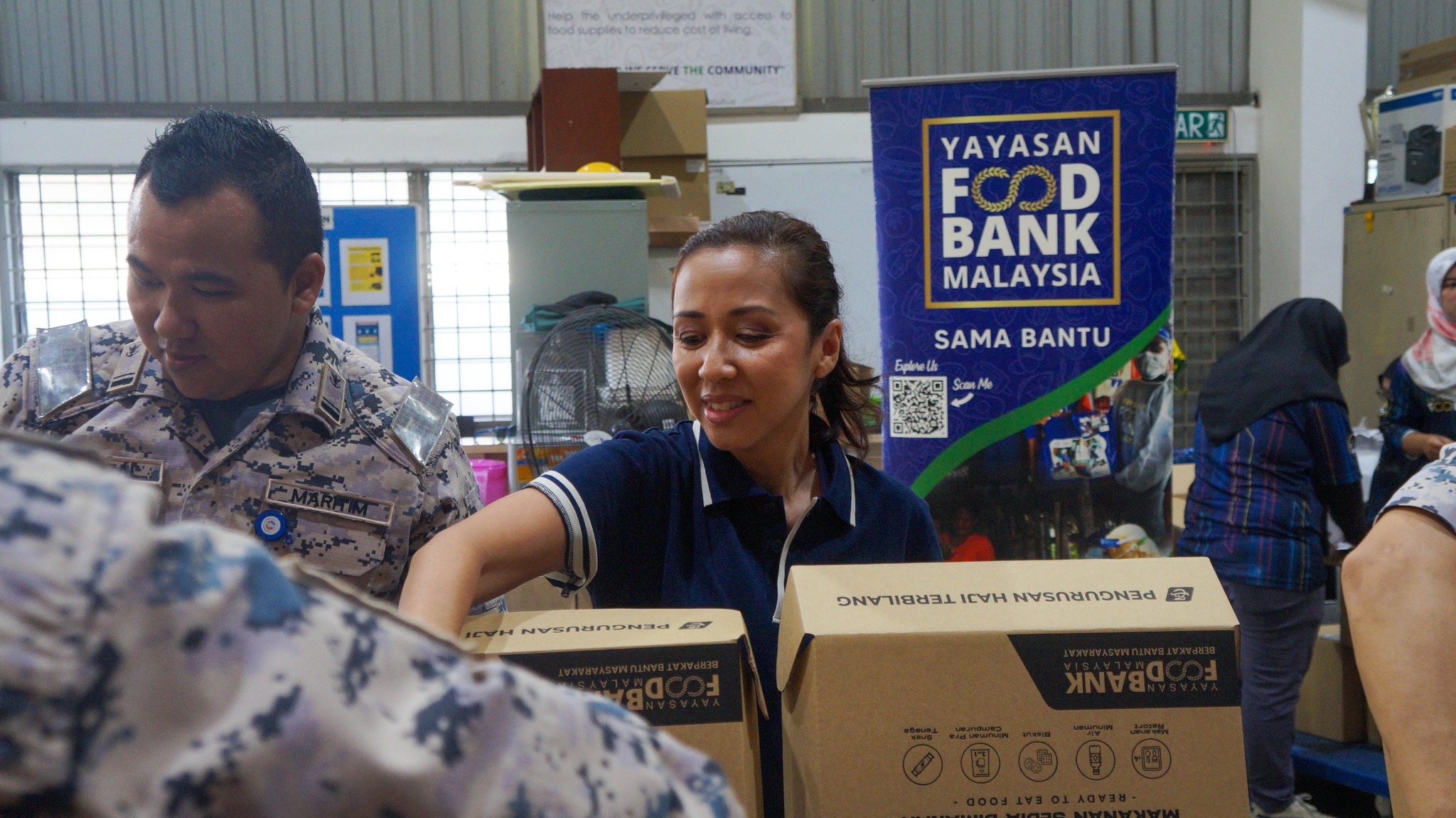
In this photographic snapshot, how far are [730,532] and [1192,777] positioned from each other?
23.9 inches

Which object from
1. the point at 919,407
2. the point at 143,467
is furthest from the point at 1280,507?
Result: the point at 143,467

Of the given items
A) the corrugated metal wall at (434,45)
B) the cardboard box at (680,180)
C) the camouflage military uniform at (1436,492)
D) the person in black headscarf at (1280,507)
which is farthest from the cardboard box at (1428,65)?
the camouflage military uniform at (1436,492)

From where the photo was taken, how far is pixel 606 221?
349cm

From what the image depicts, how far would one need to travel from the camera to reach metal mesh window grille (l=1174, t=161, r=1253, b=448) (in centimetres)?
605

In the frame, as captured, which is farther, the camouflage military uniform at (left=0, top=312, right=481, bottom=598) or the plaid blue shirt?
the plaid blue shirt

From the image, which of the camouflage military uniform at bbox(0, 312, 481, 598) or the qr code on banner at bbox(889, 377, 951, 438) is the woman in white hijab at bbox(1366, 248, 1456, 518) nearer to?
the qr code on banner at bbox(889, 377, 951, 438)

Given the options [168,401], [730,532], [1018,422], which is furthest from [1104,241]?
[168,401]

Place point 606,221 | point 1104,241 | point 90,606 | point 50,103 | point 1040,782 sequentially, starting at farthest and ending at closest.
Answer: point 50,103, point 606,221, point 1104,241, point 1040,782, point 90,606

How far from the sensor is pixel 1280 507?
2.97m

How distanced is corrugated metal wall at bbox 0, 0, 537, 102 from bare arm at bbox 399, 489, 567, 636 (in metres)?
4.95

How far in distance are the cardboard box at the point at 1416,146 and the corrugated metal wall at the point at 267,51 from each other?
4600 millimetres

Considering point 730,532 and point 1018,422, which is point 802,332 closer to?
point 730,532

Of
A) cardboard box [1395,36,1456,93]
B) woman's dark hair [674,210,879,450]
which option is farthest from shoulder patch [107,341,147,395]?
cardboard box [1395,36,1456,93]

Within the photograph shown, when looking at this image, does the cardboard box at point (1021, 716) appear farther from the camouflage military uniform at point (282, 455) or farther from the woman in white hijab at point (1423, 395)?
the woman in white hijab at point (1423, 395)
